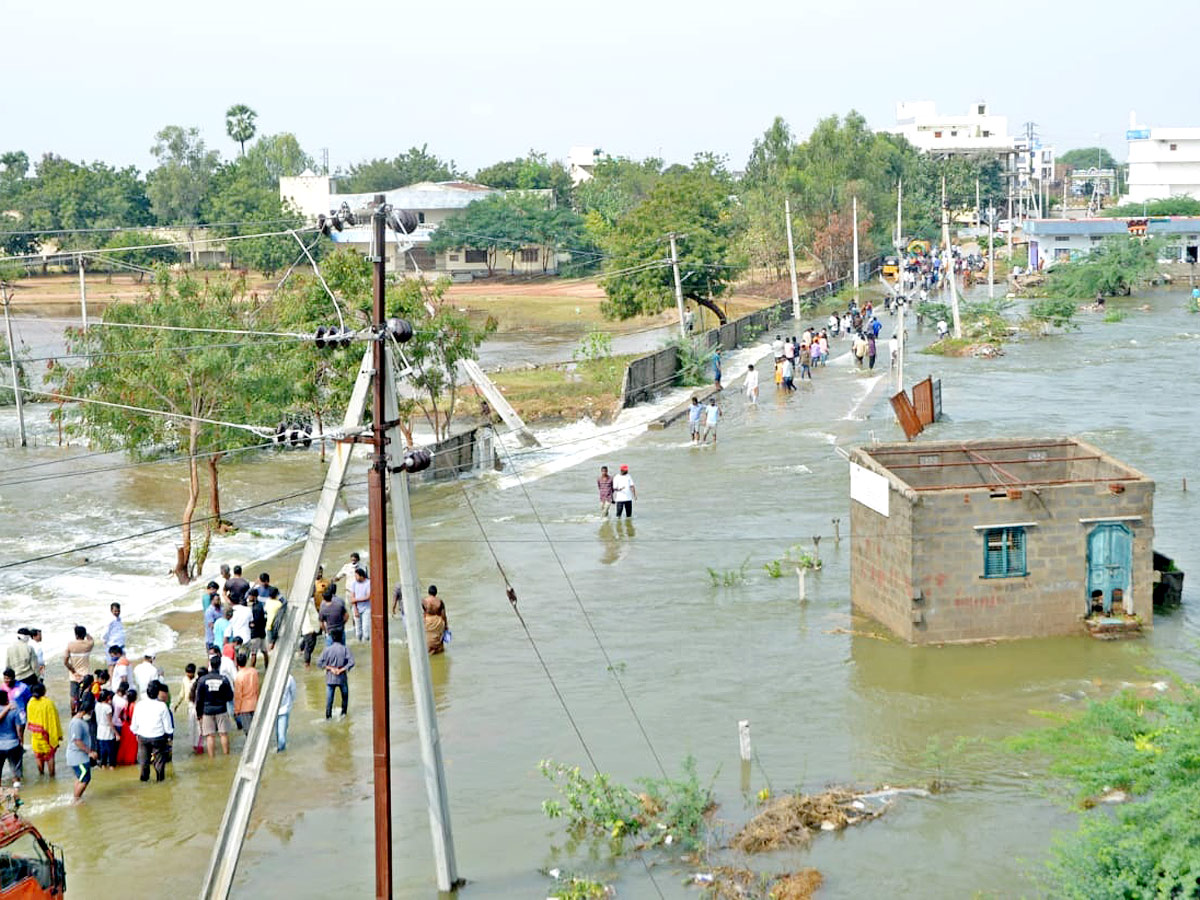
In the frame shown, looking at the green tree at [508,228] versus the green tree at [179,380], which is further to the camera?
the green tree at [508,228]

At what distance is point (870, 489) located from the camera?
1984 centimetres

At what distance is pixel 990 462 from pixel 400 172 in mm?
127687

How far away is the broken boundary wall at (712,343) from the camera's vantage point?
136 ft

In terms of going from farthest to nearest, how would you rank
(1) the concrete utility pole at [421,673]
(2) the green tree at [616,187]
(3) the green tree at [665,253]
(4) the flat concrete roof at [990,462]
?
(2) the green tree at [616,187] → (3) the green tree at [665,253] → (4) the flat concrete roof at [990,462] → (1) the concrete utility pole at [421,673]

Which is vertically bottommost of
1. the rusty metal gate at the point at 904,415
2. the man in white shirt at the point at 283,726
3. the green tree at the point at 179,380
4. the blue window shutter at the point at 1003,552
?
the man in white shirt at the point at 283,726

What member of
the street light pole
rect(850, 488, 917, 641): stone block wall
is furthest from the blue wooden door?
the street light pole

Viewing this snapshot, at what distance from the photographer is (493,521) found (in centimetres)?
2806

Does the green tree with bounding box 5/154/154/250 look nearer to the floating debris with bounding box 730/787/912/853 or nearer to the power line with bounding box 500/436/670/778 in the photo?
the power line with bounding box 500/436/670/778

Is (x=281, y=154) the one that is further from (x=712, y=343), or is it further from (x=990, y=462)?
(x=990, y=462)

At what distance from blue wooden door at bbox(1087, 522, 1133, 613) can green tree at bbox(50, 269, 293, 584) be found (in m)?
14.2

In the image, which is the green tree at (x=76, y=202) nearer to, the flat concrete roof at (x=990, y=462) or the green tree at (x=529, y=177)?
the green tree at (x=529, y=177)

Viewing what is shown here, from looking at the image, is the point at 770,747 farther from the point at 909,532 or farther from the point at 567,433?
the point at 567,433

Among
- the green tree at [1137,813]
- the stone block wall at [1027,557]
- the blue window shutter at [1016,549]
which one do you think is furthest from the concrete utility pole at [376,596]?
the blue window shutter at [1016,549]

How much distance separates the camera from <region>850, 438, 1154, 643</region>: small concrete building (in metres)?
18.7
